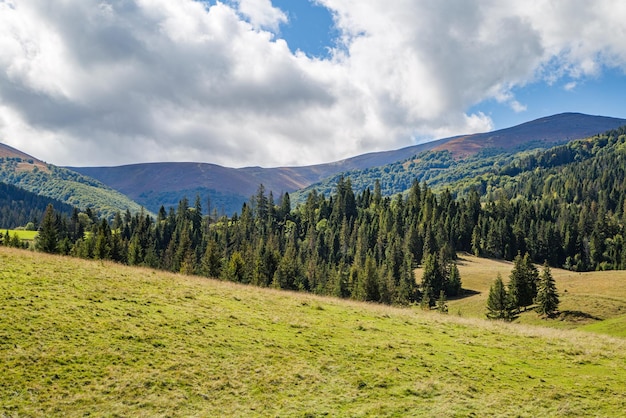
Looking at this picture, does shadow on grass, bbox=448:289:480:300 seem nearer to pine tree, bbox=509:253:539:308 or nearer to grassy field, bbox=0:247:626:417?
Result: pine tree, bbox=509:253:539:308

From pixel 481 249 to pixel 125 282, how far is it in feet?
530

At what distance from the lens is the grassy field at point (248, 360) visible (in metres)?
18.7

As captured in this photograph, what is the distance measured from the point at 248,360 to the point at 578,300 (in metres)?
72.8

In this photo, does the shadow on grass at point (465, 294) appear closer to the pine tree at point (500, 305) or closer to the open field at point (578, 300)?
the open field at point (578, 300)

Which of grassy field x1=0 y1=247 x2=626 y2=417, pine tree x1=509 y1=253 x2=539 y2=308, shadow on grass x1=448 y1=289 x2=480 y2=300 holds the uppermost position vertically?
A: pine tree x1=509 y1=253 x2=539 y2=308

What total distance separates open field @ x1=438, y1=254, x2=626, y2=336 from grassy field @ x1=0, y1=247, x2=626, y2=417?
1382 inches

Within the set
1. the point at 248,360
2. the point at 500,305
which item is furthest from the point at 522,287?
the point at 248,360

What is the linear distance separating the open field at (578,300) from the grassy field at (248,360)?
35101 millimetres

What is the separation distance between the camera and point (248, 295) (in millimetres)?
37438

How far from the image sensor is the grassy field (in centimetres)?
1872

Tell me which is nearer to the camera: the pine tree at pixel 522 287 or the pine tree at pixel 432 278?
the pine tree at pixel 522 287

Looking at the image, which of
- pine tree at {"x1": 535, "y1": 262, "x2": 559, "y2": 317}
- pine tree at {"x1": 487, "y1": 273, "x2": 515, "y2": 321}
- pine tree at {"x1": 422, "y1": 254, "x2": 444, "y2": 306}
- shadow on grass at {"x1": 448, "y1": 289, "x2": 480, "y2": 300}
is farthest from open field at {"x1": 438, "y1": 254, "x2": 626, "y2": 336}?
pine tree at {"x1": 422, "y1": 254, "x2": 444, "y2": 306}

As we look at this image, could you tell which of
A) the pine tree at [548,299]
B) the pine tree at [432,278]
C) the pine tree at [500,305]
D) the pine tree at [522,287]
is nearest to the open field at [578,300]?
the pine tree at [548,299]

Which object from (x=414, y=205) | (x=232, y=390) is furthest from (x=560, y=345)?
(x=414, y=205)
